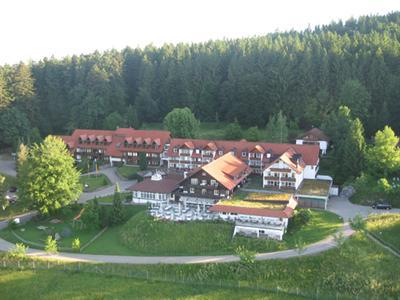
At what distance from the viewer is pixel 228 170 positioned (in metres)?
48.8

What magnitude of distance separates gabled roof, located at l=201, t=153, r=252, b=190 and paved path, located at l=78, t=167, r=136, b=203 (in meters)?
13.3

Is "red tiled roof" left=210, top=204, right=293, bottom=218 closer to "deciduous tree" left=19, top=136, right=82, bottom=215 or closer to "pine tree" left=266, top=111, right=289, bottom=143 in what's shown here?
"deciduous tree" left=19, top=136, right=82, bottom=215

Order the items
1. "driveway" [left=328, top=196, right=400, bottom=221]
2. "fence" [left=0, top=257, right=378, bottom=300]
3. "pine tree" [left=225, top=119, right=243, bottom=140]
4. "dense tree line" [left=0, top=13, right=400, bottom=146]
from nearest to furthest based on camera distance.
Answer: "fence" [left=0, top=257, right=378, bottom=300]
"driveway" [left=328, top=196, right=400, bottom=221]
"pine tree" [left=225, top=119, right=243, bottom=140]
"dense tree line" [left=0, top=13, right=400, bottom=146]

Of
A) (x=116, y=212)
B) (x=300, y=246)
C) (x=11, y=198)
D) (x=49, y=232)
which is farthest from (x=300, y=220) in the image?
(x=11, y=198)

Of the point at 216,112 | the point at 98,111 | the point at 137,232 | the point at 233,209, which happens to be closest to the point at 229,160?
the point at 233,209

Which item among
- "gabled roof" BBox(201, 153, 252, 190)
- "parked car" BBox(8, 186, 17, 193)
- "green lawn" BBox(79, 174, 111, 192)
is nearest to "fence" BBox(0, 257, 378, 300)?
"gabled roof" BBox(201, 153, 252, 190)

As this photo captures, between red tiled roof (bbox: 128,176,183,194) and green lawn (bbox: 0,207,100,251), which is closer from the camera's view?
green lawn (bbox: 0,207,100,251)

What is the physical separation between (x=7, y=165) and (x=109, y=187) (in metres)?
22.6

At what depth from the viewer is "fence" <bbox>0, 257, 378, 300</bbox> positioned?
101ft

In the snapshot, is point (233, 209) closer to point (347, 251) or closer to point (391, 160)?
point (347, 251)

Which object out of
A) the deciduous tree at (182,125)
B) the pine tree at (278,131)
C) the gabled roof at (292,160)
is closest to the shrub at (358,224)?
the gabled roof at (292,160)

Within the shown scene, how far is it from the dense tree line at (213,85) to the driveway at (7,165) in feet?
10.9

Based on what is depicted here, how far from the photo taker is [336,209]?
44.7 m

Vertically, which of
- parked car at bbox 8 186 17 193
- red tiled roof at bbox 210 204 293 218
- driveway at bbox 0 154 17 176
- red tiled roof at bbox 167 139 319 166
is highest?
red tiled roof at bbox 167 139 319 166
